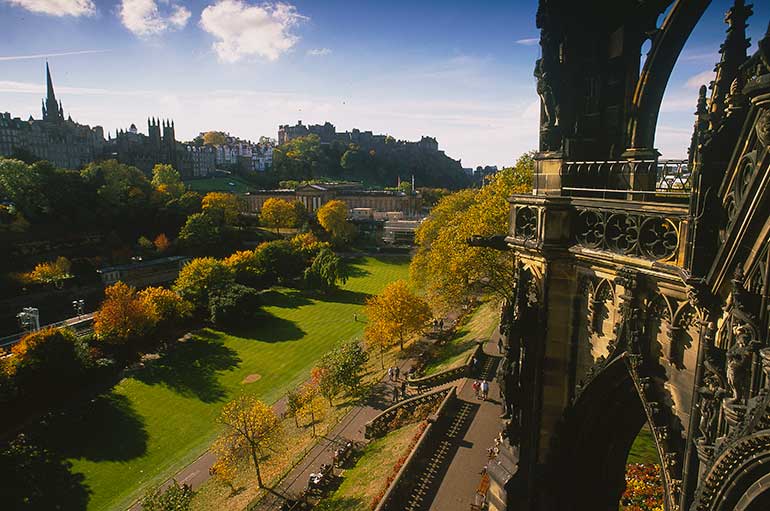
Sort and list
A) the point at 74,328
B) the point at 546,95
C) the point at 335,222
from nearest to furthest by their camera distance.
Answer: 1. the point at 546,95
2. the point at 74,328
3. the point at 335,222

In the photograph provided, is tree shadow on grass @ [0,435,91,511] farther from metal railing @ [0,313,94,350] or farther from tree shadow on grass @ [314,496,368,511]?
metal railing @ [0,313,94,350]

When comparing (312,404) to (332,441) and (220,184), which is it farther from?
(220,184)

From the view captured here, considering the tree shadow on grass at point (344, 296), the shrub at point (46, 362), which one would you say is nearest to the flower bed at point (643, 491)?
the shrub at point (46, 362)

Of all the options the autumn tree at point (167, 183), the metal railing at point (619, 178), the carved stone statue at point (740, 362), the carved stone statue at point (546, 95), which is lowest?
the carved stone statue at point (740, 362)

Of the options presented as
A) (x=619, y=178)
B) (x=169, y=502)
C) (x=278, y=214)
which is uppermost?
(x=619, y=178)

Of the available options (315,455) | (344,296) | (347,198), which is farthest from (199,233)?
(315,455)

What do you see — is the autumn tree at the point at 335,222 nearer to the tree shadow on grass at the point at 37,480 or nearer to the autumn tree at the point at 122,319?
the autumn tree at the point at 122,319

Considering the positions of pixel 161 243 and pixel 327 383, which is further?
pixel 161 243
